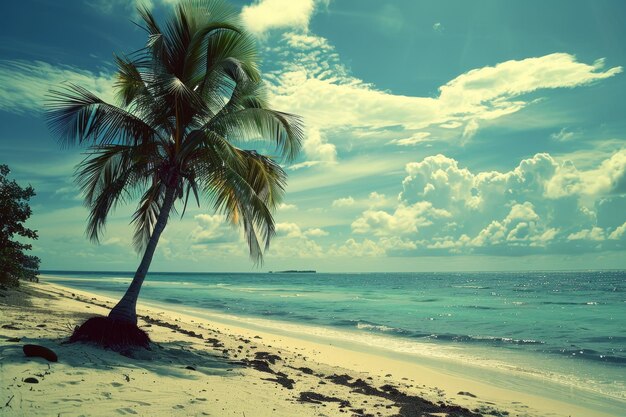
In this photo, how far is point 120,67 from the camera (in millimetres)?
10039

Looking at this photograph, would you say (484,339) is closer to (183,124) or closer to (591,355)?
(591,355)

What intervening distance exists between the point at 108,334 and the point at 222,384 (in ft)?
9.35

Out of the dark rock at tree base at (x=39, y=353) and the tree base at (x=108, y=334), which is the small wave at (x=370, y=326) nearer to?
the tree base at (x=108, y=334)

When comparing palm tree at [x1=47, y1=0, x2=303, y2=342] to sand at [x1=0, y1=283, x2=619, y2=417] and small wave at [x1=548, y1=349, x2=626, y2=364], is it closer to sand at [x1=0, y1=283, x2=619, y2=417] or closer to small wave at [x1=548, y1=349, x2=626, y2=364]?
sand at [x1=0, y1=283, x2=619, y2=417]

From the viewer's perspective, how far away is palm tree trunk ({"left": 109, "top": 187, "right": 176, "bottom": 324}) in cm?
860

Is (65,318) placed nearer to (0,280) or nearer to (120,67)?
(0,280)

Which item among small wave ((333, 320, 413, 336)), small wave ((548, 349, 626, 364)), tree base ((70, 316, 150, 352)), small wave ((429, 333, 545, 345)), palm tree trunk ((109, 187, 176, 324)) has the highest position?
palm tree trunk ((109, 187, 176, 324))

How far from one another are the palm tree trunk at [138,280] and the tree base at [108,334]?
27 cm

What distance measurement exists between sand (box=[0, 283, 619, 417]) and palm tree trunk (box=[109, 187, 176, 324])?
38.6 inches

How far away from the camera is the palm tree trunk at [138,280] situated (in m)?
8.60

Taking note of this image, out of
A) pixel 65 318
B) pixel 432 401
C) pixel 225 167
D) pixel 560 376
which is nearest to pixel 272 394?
pixel 432 401

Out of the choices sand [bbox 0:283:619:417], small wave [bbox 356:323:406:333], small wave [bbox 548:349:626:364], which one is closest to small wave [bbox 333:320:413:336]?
small wave [bbox 356:323:406:333]

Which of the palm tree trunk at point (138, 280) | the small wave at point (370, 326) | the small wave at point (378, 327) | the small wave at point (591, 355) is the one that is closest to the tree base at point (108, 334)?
the palm tree trunk at point (138, 280)

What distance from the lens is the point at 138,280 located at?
924cm
